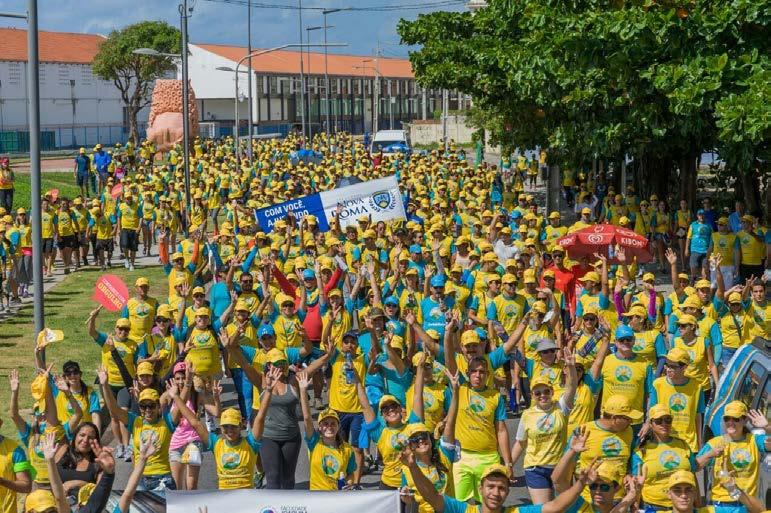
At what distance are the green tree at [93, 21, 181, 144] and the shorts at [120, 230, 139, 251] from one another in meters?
51.4

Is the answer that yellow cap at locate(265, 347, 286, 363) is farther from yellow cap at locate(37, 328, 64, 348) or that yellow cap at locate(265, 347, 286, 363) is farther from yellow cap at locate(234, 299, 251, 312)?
yellow cap at locate(234, 299, 251, 312)

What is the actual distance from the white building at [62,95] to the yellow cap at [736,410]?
67.8m

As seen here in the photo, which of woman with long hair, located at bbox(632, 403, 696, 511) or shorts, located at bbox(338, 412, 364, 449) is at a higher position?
woman with long hair, located at bbox(632, 403, 696, 511)

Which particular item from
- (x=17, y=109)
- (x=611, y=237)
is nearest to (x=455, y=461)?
(x=611, y=237)

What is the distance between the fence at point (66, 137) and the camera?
7181 cm

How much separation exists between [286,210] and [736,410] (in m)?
14.2

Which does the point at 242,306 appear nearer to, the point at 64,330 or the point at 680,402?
the point at 680,402

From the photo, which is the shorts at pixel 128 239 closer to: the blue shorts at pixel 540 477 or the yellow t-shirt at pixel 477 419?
the yellow t-shirt at pixel 477 419

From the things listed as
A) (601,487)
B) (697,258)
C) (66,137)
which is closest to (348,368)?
(601,487)

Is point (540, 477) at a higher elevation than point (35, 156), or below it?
below

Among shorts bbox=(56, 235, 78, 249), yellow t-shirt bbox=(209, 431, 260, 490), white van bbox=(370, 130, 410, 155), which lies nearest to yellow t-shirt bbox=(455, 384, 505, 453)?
yellow t-shirt bbox=(209, 431, 260, 490)

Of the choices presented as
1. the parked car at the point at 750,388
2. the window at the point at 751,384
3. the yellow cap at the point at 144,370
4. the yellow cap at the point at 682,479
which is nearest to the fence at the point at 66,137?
the yellow cap at the point at 144,370

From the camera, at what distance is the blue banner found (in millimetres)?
22172

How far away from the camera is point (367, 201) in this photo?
2300 cm
